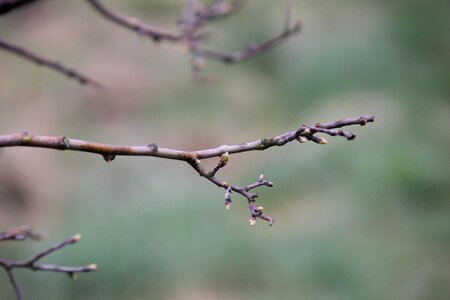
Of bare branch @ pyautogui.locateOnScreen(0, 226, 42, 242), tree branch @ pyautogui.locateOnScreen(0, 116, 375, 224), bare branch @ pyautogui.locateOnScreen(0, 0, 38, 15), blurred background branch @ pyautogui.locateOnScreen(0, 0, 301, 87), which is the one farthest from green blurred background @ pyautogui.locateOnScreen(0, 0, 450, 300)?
tree branch @ pyautogui.locateOnScreen(0, 116, 375, 224)

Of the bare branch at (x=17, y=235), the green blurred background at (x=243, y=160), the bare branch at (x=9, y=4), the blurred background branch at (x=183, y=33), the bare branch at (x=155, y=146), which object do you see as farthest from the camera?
the green blurred background at (x=243, y=160)

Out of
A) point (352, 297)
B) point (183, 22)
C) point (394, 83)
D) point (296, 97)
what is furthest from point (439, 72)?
point (183, 22)

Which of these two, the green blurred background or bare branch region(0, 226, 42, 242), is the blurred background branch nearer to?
bare branch region(0, 226, 42, 242)

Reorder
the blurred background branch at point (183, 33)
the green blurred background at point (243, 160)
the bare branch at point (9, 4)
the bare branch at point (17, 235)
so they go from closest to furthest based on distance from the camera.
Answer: the bare branch at point (17, 235) → the bare branch at point (9, 4) → the blurred background branch at point (183, 33) → the green blurred background at point (243, 160)

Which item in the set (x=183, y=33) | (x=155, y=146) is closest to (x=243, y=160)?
(x=183, y=33)

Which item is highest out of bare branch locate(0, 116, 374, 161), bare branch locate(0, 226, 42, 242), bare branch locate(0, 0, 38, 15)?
bare branch locate(0, 0, 38, 15)

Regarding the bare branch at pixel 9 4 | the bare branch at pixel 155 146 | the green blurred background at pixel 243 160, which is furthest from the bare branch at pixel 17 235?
the green blurred background at pixel 243 160

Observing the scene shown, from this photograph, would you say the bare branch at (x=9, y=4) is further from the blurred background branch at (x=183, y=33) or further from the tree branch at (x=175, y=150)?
the tree branch at (x=175, y=150)

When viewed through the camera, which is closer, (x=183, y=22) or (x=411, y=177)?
(x=183, y=22)

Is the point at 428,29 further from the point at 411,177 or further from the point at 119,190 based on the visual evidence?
the point at 119,190
